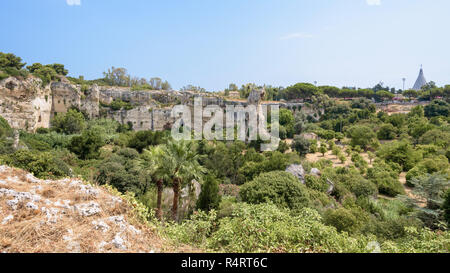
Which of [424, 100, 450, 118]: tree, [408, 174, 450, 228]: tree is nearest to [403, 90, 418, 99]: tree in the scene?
[424, 100, 450, 118]: tree

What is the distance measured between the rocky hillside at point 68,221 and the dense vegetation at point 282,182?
1130 mm

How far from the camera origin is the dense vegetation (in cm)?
559

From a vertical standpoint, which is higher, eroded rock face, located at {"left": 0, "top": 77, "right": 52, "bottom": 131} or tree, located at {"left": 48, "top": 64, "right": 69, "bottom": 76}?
tree, located at {"left": 48, "top": 64, "right": 69, "bottom": 76}

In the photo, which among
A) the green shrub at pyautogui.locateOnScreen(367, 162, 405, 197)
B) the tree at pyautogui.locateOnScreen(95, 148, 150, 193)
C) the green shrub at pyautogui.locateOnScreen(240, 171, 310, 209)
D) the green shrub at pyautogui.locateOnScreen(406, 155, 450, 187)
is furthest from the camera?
the green shrub at pyautogui.locateOnScreen(406, 155, 450, 187)

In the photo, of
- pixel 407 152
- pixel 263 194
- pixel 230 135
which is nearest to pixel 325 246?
pixel 263 194

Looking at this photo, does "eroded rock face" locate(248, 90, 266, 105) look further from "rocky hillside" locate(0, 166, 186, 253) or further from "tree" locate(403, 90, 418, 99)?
"tree" locate(403, 90, 418, 99)

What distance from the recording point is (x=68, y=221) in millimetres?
4305

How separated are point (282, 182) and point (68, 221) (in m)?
9.78

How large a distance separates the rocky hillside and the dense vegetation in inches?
44.5

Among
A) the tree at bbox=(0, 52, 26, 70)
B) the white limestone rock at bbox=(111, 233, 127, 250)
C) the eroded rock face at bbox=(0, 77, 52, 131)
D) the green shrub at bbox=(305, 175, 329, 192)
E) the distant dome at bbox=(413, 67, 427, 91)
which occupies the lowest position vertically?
the green shrub at bbox=(305, 175, 329, 192)

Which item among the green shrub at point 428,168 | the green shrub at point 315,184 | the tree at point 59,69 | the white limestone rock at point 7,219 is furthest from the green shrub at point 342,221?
the tree at point 59,69

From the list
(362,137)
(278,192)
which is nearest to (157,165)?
(278,192)

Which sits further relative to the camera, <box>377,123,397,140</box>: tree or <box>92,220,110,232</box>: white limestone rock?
<box>377,123,397,140</box>: tree
